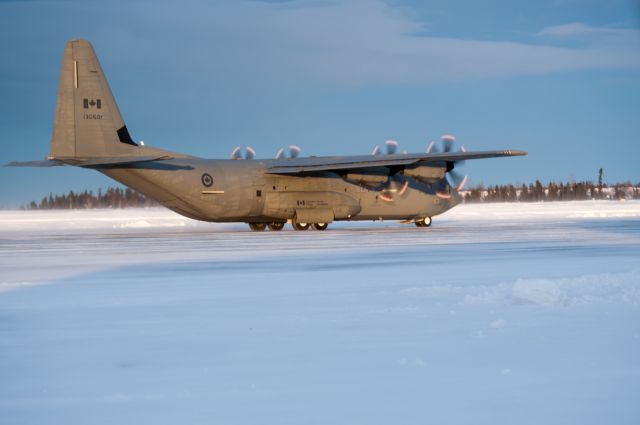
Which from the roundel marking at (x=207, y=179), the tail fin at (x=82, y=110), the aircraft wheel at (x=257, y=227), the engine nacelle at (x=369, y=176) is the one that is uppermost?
the tail fin at (x=82, y=110)

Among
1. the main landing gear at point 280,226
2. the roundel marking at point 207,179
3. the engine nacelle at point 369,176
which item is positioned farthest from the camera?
the engine nacelle at point 369,176

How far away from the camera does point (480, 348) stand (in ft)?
26.4

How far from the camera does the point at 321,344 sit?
8.35 metres

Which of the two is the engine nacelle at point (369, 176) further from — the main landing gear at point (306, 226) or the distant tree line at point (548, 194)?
the distant tree line at point (548, 194)

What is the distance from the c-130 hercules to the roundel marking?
0.04 metres

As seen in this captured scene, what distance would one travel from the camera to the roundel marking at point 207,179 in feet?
106

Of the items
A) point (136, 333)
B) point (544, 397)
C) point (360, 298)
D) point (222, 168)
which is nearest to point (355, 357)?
point (544, 397)

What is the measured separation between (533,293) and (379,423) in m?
6.69

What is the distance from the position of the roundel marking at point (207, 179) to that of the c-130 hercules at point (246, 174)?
39mm

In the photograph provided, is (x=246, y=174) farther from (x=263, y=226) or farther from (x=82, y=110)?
(x=82, y=110)

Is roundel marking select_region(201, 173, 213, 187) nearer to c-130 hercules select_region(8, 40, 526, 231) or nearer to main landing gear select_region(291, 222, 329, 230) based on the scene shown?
c-130 hercules select_region(8, 40, 526, 231)

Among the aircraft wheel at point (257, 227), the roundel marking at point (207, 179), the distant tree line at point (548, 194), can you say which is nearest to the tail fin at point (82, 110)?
the roundel marking at point (207, 179)

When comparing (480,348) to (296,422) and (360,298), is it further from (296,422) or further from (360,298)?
(360,298)

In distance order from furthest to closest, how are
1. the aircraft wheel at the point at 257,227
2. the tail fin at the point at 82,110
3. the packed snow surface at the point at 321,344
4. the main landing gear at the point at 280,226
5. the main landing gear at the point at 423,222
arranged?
the main landing gear at the point at 423,222
the aircraft wheel at the point at 257,227
the main landing gear at the point at 280,226
the tail fin at the point at 82,110
the packed snow surface at the point at 321,344
